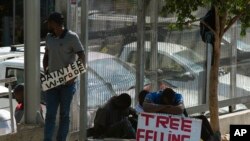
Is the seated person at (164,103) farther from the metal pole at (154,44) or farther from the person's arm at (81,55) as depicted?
the metal pole at (154,44)

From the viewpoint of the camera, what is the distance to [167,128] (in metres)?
7.20

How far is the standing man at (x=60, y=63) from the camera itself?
779cm

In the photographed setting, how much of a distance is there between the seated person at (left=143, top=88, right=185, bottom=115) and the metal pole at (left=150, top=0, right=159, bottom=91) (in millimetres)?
1498

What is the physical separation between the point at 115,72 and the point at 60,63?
4.47ft

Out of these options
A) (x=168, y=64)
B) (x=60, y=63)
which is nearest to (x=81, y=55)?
(x=60, y=63)

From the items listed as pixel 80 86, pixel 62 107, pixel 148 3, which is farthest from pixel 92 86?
pixel 148 3

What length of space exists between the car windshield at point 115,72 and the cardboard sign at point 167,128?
1718mm

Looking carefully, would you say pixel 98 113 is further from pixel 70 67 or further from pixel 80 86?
pixel 70 67

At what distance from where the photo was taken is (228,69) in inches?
445

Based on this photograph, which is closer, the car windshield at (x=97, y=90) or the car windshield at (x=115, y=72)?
the car windshield at (x=97, y=90)

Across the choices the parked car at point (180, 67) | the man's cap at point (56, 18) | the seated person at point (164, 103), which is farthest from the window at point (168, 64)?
the man's cap at point (56, 18)

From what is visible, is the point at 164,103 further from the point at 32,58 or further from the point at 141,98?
the point at 32,58

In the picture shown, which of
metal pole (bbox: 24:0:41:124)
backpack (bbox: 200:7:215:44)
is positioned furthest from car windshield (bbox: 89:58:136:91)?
backpack (bbox: 200:7:215:44)

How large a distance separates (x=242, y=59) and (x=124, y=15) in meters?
3.41
